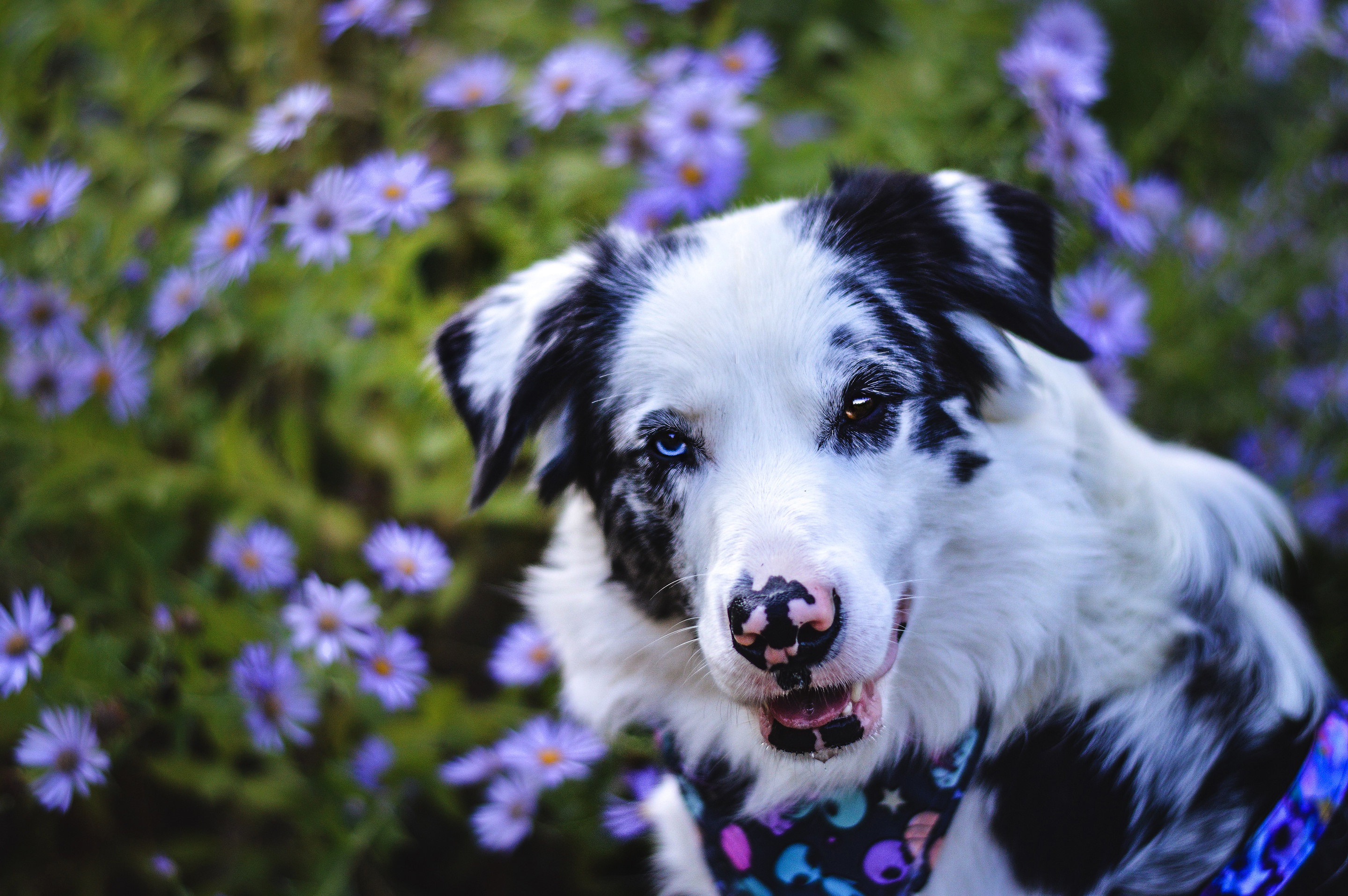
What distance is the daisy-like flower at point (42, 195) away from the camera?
2.89m

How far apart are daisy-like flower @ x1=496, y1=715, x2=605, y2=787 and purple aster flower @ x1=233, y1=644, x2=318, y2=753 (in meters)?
0.53

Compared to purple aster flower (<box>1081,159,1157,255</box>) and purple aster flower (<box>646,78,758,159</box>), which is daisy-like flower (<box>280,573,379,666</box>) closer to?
purple aster flower (<box>646,78,758,159</box>)

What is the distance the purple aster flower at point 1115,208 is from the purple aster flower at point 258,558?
252 centimetres

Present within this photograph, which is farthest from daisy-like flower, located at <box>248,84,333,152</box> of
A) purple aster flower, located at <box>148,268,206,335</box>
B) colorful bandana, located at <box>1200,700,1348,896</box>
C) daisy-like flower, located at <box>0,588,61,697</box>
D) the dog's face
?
colorful bandana, located at <box>1200,700,1348,896</box>

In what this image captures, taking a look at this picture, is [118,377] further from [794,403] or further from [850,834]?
[850,834]

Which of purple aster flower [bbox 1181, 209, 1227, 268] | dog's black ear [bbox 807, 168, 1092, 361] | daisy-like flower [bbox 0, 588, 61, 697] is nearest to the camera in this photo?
dog's black ear [bbox 807, 168, 1092, 361]

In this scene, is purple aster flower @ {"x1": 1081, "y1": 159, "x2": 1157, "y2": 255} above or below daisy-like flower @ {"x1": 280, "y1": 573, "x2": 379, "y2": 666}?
above

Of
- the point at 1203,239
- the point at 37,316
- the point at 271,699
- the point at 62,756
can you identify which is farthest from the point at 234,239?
the point at 1203,239

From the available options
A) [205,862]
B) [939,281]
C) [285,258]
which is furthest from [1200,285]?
[205,862]

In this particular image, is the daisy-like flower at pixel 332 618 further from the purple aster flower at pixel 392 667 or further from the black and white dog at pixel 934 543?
the black and white dog at pixel 934 543

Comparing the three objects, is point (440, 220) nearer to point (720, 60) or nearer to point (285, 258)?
point (285, 258)

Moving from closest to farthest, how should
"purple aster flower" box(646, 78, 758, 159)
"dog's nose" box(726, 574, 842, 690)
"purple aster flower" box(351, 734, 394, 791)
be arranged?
"dog's nose" box(726, 574, 842, 690)
"purple aster flower" box(351, 734, 394, 791)
"purple aster flower" box(646, 78, 758, 159)

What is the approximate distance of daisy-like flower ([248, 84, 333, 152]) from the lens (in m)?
2.80

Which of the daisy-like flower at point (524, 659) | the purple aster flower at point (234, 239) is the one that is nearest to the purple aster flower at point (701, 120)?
the purple aster flower at point (234, 239)
